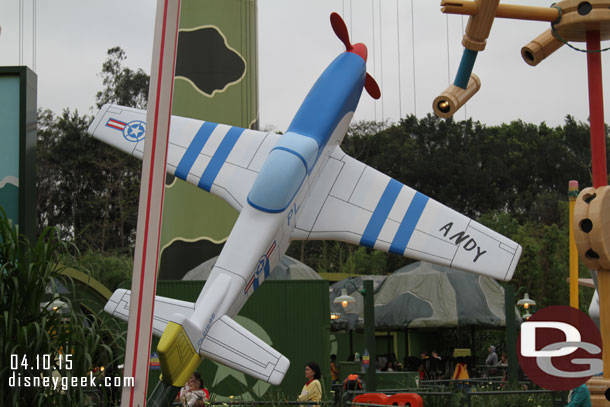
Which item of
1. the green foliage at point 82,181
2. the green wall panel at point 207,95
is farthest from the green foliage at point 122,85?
the green wall panel at point 207,95

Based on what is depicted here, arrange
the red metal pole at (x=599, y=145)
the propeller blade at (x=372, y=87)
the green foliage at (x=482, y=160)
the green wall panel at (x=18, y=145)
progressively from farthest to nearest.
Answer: the green foliage at (x=482, y=160) → the propeller blade at (x=372, y=87) → the green wall panel at (x=18, y=145) → the red metal pole at (x=599, y=145)

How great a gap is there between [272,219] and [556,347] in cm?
467

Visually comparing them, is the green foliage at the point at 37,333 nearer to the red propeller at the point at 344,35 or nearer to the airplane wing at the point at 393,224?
the airplane wing at the point at 393,224

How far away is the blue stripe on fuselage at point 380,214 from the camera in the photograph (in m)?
10.1

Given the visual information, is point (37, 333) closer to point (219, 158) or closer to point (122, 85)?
point (219, 158)

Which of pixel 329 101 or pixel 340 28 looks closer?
pixel 329 101

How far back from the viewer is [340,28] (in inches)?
434

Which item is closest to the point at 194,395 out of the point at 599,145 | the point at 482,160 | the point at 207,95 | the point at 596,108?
the point at 599,145

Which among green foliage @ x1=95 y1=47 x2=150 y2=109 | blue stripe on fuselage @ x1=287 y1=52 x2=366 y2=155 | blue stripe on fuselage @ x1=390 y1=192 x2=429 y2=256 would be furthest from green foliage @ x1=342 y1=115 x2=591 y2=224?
blue stripe on fuselage @ x1=390 y1=192 x2=429 y2=256

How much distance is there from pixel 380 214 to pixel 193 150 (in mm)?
2723

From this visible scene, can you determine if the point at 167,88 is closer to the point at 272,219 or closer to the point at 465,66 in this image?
the point at 465,66

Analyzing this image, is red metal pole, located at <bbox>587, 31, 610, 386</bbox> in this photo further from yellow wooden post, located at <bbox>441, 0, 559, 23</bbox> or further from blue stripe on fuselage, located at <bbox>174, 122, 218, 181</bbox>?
blue stripe on fuselage, located at <bbox>174, 122, 218, 181</bbox>

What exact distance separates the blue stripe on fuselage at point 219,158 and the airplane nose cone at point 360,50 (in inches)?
75.7

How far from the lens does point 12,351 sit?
4742 millimetres
